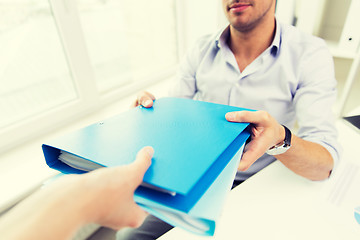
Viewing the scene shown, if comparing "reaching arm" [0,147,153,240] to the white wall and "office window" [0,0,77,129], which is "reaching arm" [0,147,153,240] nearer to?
"office window" [0,0,77,129]

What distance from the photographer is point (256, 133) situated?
551 mm

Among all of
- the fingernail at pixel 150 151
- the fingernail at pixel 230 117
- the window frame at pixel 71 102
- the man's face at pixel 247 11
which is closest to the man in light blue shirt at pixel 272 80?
the man's face at pixel 247 11

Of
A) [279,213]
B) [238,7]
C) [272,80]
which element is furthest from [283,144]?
[238,7]

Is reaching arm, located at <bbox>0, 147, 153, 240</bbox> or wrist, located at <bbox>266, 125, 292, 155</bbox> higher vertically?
reaching arm, located at <bbox>0, 147, 153, 240</bbox>

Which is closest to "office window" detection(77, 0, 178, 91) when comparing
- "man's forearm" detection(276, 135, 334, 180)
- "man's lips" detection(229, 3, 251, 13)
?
"man's lips" detection(229, 3, 251, 13)

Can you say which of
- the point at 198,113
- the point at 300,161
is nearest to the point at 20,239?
the point at 198,113

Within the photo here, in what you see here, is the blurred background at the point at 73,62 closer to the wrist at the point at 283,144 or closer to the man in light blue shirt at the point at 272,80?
the man in light blue shirt at the point at 272,80

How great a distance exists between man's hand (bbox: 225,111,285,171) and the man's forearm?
5.1 inches

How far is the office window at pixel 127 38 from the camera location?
4.03 feet

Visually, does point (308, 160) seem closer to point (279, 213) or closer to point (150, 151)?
point (279, 213)

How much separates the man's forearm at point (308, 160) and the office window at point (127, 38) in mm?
1020

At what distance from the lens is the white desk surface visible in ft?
1.63

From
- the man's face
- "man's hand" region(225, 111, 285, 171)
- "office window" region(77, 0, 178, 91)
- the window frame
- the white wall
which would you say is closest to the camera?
"man's hand" region(225, 111, 285, 171)

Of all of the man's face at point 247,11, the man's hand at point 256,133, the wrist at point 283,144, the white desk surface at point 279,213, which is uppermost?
the man's face at point 247,11
